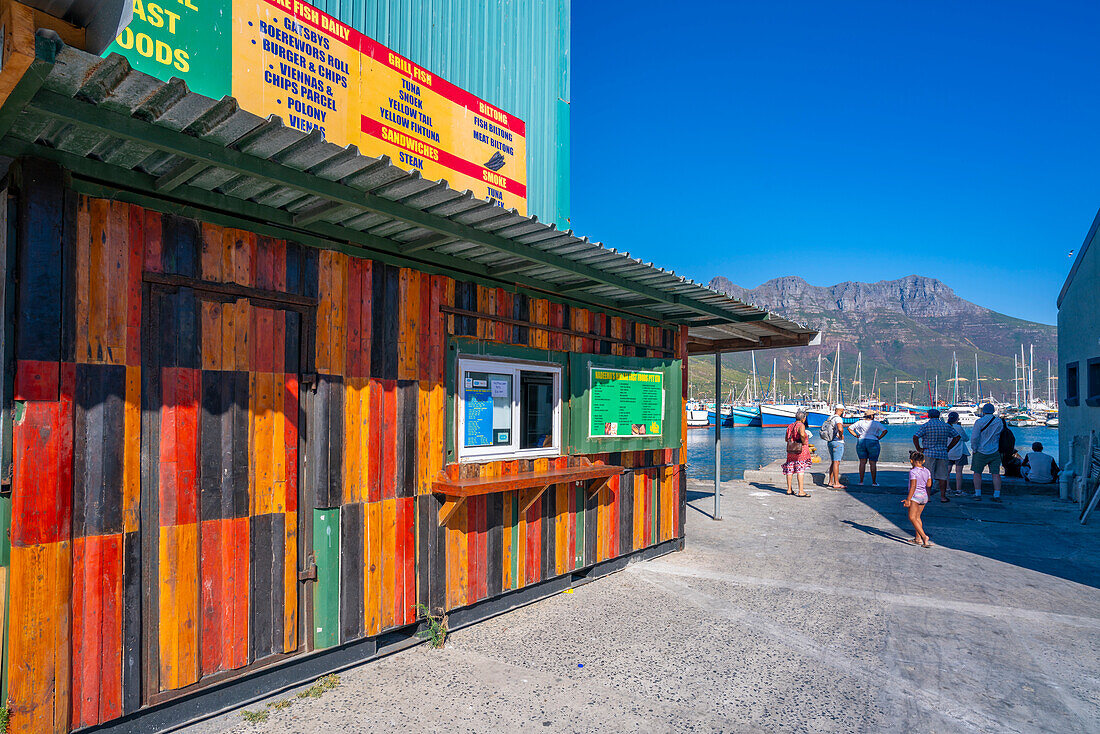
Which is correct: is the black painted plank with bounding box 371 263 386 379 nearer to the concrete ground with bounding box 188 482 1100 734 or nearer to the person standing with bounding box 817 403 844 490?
the concrete ground with bounding box 188 482 1100 734

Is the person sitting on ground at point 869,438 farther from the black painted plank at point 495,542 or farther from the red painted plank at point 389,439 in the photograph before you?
the red painted plank at point 389,439

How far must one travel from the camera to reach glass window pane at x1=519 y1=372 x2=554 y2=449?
5.97m

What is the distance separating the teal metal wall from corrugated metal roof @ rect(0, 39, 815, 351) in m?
2.50

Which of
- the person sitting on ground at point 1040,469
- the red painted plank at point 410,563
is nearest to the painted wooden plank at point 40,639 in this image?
the red painted plank at point 410,563

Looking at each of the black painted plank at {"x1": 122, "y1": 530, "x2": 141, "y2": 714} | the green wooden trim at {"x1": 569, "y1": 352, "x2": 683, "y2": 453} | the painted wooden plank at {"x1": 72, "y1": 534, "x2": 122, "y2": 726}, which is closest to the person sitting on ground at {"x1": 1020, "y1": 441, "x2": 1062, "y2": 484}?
the green wooden trim at {"x1": 569, "y1": 352, "x2": 683, "y2": 453}

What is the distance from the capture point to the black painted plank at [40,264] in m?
3.13

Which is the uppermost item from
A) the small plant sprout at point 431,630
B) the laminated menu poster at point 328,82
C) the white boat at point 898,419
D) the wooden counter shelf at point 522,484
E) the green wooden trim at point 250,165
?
the laminated menu poster at point 328,82

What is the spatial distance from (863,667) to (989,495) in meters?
10.1

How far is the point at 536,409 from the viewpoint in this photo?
20.2 ft

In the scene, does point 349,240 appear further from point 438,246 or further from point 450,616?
point 450,616

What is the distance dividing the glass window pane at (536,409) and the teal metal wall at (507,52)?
2574 millimetres

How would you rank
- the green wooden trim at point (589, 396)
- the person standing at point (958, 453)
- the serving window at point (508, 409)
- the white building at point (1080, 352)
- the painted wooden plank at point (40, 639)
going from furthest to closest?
1. the white building at point (1080, 352)
2. the person standing at point (958, 453)
3. the green wooden trim at point (589, 396)
4. the serving window at point (508, 409)
5. the painted wooden plank at point (40, 639)

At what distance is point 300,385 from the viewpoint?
4.29m

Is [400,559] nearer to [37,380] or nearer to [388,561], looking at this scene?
[388,561]
